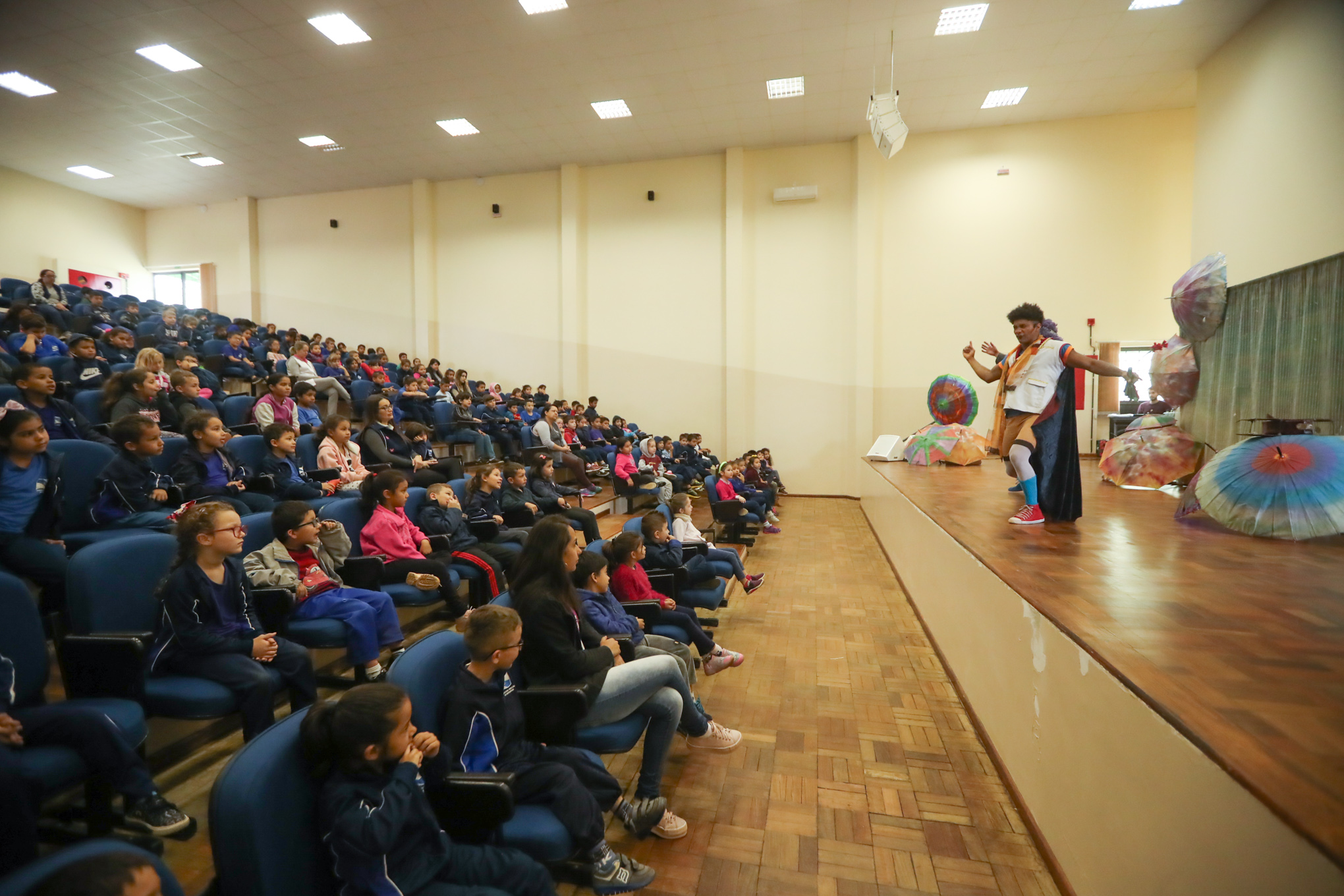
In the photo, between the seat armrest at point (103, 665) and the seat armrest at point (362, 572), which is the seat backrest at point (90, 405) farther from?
the seat armrest at point (103, 665)

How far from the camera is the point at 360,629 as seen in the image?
94.2 inches

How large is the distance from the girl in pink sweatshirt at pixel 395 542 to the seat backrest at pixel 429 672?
1.22m

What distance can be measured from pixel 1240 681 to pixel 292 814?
7.06 ft

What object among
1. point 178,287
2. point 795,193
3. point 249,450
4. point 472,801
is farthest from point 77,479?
point 178,287

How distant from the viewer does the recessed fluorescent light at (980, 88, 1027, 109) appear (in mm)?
7836

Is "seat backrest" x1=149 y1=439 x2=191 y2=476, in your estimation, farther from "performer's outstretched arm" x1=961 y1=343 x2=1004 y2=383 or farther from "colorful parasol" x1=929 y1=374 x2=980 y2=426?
"colorful parasol" x1=929 y1=374 x2=980 y2=426

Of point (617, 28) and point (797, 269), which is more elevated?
point (617, 28)

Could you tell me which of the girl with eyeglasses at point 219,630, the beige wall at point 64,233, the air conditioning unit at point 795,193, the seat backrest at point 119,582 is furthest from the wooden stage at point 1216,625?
the beige wall at point 64,233

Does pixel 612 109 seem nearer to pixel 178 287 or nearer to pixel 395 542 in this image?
pixel 395 542

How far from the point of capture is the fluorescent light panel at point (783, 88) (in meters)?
7.53

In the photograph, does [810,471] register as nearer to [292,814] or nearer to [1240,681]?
[1240,681]

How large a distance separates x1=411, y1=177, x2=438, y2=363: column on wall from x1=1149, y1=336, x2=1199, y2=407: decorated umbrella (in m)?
10.4

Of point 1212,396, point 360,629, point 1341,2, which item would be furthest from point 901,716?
point 1341,2

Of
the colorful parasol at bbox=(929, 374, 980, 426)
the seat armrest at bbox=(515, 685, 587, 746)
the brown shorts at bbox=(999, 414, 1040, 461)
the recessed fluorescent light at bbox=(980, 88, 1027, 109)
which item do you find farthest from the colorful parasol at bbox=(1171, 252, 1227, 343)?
the seat armrest at bbox=(515, 685, 587, 746)
